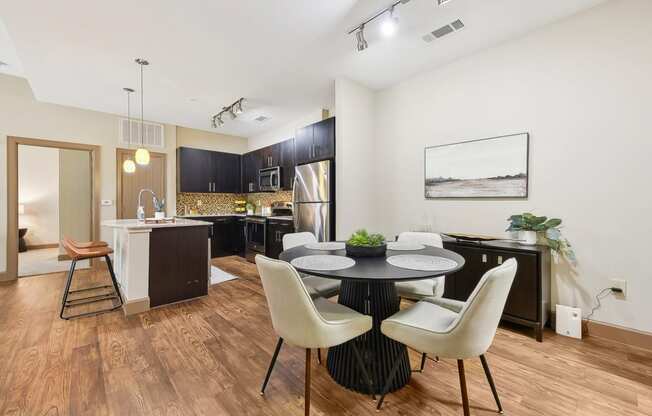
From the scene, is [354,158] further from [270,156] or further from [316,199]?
[270,156]

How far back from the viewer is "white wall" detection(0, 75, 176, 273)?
4.07m

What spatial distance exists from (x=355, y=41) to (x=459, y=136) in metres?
1.53

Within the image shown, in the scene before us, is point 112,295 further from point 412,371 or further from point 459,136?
point 459,136

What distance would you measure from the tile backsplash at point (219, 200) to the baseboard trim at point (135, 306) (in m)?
3.22

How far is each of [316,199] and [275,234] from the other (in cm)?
132

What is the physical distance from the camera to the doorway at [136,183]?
504cm

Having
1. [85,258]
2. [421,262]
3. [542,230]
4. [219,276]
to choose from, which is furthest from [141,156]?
[542,230]

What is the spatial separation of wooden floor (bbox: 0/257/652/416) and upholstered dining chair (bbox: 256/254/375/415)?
45cm

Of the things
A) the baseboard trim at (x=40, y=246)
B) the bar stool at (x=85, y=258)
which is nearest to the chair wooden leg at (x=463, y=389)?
the bar stool at (x=85, y=258)

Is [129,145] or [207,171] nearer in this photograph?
[129,145]

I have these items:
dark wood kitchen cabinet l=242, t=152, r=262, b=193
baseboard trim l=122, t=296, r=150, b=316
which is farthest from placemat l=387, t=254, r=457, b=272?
dark wood kitchen cabinet l=242, t=152, r=262, b=193

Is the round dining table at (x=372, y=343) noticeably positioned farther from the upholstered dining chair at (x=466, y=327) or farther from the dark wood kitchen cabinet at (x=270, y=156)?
the dark wood kitchen cabinet at (x=270, y=156)

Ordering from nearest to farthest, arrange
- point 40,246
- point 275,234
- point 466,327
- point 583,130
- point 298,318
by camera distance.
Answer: point 466,327 < point 298,318 < point 583,130 < point 275,234 < point 40,246

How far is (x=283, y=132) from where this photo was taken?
18.7ft
